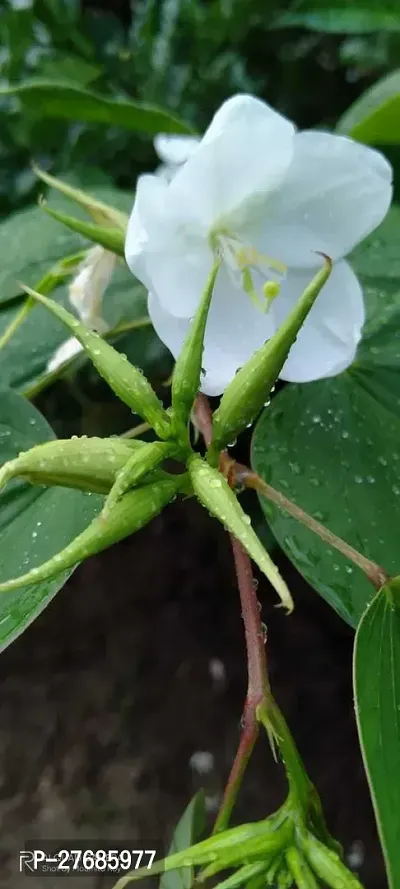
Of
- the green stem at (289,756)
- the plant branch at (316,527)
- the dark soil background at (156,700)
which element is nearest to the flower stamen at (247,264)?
the plant branch at (316,527)

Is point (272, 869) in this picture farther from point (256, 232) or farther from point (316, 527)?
point (256, 232)

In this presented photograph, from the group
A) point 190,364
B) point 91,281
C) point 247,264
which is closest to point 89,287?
point 91,281

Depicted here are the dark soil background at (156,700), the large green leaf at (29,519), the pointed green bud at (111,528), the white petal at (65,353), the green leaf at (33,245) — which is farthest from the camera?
the dark soil background at (156,700)

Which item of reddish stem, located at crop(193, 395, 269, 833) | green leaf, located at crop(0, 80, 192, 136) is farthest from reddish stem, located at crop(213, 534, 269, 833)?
green leaf, located at crop(0, 80, 192, 136)

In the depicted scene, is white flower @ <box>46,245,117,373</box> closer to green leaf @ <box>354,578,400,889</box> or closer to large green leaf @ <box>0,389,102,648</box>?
large green leaf @ <box>0,389,102,648</box>

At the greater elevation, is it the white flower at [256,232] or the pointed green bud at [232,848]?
the white flower at [256,232]

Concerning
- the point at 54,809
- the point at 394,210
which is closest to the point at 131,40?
the point at 394,210

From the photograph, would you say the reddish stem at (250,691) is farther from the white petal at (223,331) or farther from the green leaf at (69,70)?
the green leaf at (69,70)
